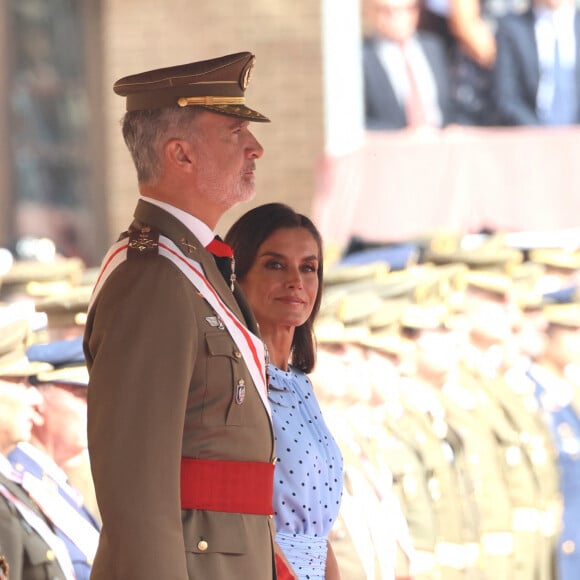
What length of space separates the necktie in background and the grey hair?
160mm

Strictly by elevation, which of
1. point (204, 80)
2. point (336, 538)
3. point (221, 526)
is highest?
point (204, 80)

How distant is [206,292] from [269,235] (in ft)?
2.06

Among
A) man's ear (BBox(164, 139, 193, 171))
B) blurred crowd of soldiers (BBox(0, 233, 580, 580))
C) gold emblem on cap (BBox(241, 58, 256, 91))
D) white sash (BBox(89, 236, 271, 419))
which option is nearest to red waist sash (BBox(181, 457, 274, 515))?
white sash (BBox(89, 236, 271, 419))

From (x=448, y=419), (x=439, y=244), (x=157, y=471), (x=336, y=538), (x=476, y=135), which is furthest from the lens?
(x=476, y=135)

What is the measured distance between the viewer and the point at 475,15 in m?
8.69

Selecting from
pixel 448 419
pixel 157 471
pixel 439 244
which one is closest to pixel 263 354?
pixel 157 471

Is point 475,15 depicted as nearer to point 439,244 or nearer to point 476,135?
point 476,135

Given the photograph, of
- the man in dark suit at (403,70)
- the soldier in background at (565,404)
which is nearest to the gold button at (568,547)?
the soldier in background at (565,404)

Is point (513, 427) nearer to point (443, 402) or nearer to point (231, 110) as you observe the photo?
point (443, 402)

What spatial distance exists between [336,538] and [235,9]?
5.04m

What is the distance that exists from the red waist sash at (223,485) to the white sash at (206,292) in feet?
0.41

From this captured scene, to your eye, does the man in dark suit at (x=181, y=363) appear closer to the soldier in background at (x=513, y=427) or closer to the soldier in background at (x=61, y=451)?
the soldier in background at (x=61, y=451)

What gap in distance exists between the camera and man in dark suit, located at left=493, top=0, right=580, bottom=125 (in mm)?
8570

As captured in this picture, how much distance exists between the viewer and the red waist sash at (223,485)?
2.39 metres
